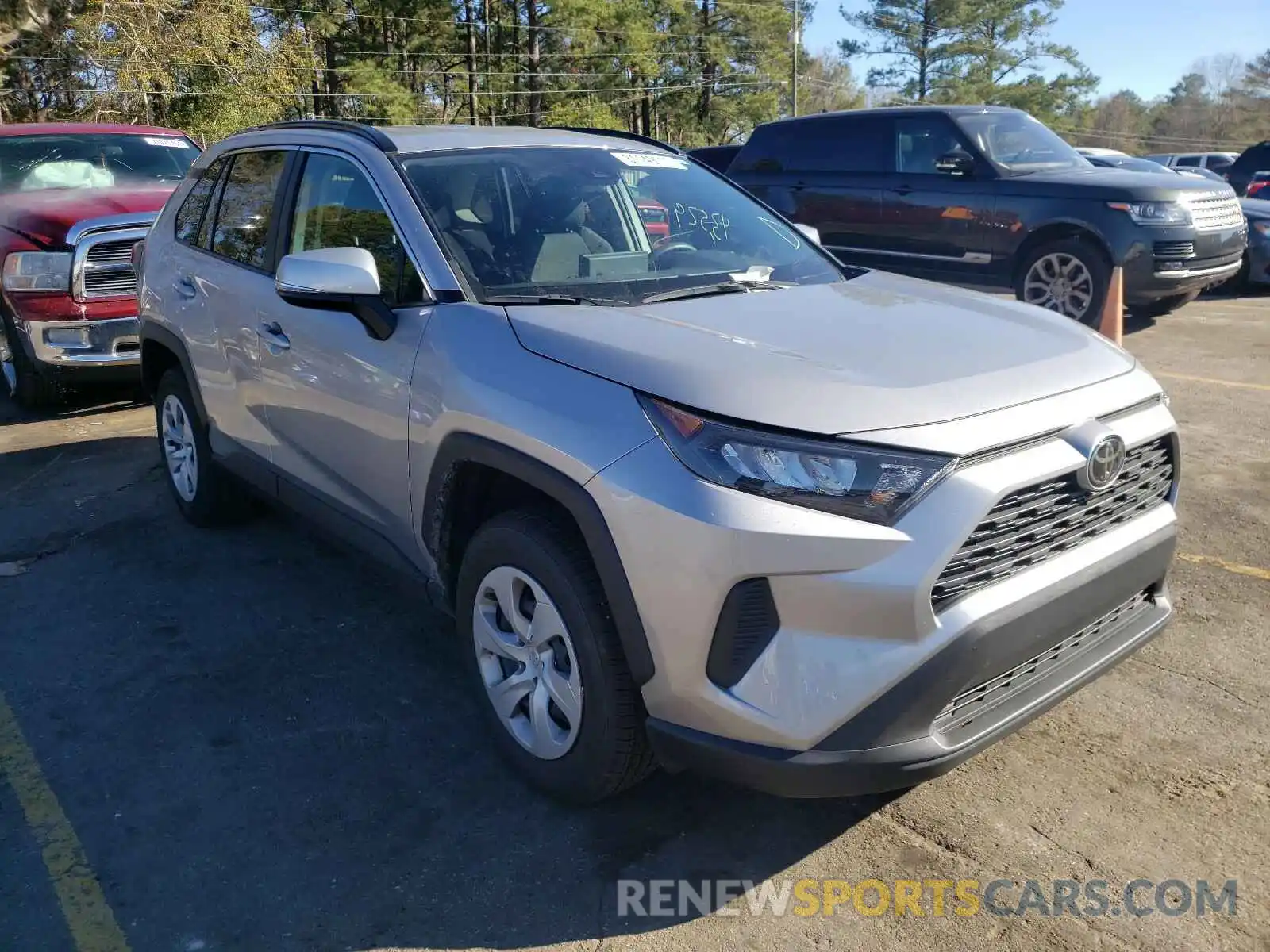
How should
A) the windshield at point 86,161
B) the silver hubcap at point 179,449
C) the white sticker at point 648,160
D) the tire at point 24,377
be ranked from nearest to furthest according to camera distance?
the white sticker at point 648,160 → the silver hubcap at point 179,449 → the tire at point 24,377 → the windshield at point 86,161

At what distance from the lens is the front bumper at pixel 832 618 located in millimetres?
2240

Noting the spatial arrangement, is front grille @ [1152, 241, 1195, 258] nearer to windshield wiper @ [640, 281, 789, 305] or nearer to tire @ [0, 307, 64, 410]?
windshield wiper @ [640, 281, 789, 305]

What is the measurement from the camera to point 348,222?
12.1 ft

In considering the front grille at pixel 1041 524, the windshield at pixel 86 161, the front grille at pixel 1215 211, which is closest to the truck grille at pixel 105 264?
the windshield at pixel 86 161

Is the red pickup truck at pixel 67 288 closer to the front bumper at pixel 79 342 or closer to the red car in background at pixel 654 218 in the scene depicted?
the front bumper at pixel 79 342

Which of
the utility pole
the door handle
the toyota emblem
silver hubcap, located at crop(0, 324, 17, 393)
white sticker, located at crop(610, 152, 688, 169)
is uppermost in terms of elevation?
the utility pole

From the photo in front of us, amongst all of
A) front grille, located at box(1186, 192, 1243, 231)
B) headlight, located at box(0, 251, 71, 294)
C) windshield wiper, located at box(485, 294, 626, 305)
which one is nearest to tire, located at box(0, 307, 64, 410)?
headlight, located at box(0, 251, 71, 294)

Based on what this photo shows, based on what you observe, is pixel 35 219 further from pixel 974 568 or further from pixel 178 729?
pixel 974 568

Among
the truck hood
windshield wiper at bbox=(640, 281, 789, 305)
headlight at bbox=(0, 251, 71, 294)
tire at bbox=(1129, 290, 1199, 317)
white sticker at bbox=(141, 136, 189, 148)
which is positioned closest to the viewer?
the truck hood

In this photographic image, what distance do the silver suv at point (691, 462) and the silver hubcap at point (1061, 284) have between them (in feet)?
19.4

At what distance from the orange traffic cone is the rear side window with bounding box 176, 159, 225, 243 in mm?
6221

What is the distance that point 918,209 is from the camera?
9.76 meters

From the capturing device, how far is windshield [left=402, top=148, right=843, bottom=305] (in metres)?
3.30

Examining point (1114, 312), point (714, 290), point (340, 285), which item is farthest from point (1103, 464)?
point (1114, 312)
